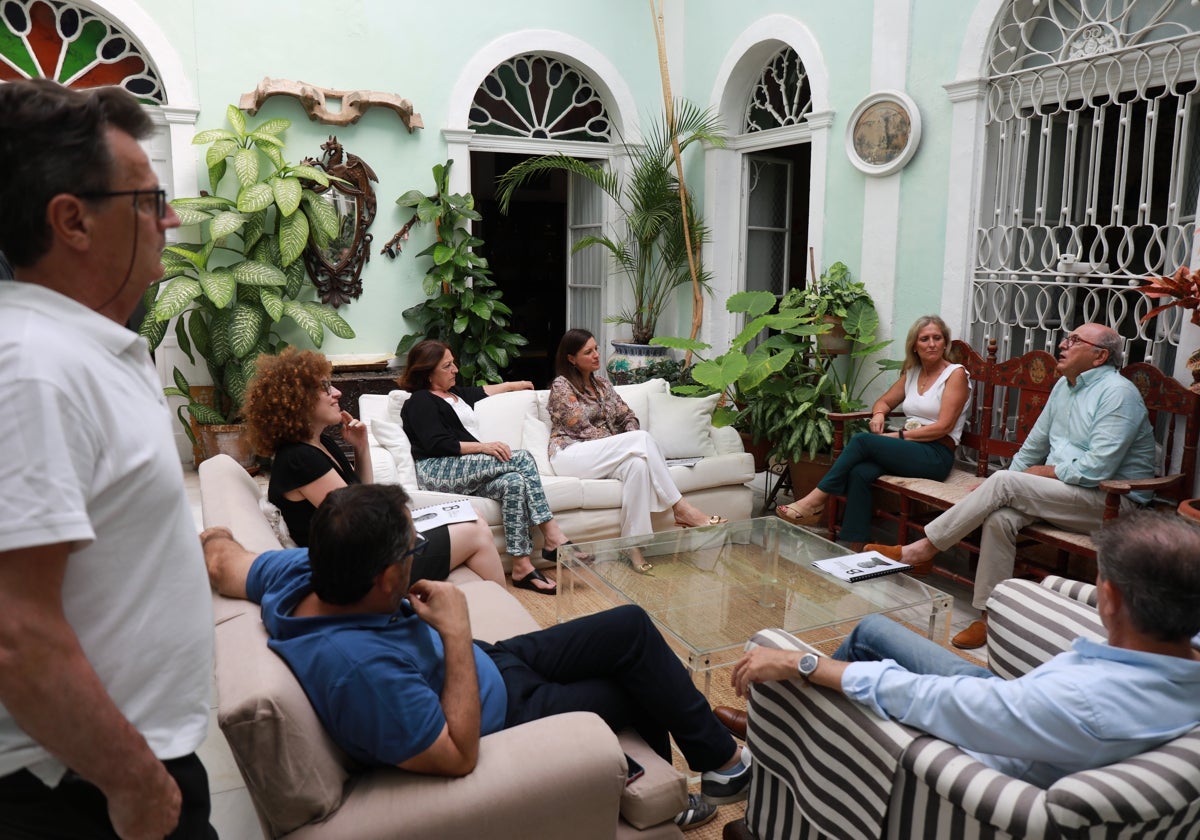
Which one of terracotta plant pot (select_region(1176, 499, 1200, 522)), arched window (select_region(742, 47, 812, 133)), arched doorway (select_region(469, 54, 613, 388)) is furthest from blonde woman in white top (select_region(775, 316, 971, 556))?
arched doorway (select_region(469, 54, 613, 388))

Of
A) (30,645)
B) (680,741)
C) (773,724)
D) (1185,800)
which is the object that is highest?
(30,645)

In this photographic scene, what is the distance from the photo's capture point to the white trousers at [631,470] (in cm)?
447

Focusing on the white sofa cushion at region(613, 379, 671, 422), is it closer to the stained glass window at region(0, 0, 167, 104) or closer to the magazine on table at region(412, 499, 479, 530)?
the magazine on table at region(412, 499, 479, 530)

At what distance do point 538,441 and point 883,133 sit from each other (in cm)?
277

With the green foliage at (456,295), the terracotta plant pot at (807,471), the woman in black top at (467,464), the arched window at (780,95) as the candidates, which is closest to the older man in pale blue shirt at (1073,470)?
the terracotta plant pot at (807,471)

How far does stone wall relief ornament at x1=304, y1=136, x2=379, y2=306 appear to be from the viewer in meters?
6.25

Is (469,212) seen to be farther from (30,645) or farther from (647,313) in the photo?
(30,645)

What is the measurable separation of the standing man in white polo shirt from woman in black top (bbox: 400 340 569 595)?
10.0ft

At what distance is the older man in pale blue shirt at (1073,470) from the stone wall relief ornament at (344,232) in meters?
4.39

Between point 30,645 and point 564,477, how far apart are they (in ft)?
11.9

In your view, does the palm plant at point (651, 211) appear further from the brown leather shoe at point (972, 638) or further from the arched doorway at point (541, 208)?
the brown leather shoe at point (972, 638)

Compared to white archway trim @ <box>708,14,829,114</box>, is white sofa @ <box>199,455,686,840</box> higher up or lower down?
lower down

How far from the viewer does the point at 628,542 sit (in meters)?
3.73

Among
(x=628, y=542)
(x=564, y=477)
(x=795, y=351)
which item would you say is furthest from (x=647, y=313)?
(x=628, y=542)
